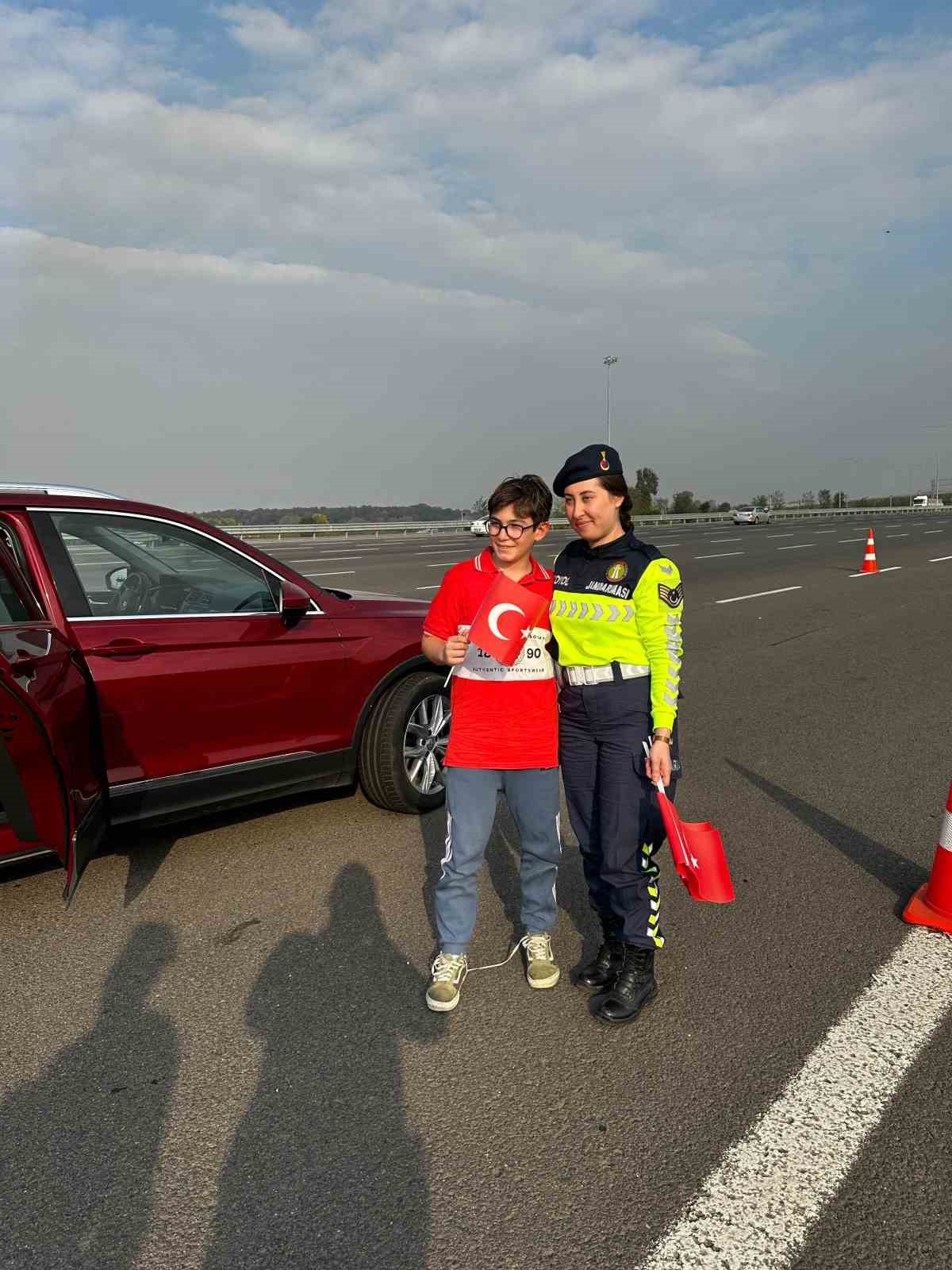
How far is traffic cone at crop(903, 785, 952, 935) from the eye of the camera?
10.7ft

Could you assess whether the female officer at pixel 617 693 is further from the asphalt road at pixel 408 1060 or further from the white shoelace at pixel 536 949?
the asphalt road at pixel 408 1060

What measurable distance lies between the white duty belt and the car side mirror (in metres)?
1.66

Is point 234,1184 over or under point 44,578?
under

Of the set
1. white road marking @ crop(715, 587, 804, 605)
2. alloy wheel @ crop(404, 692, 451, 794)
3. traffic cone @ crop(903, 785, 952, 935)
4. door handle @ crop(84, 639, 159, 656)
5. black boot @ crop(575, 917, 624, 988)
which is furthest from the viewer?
white road marking @ crop(715, 587, 804, 605)

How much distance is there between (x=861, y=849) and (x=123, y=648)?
3287 mm

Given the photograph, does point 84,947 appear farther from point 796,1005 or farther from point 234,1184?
point 796,1005

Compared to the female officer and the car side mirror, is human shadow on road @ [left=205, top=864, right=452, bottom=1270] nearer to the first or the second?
the female officer

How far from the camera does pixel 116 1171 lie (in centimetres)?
215

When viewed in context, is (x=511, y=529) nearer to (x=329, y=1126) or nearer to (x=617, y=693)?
(x=617, y=693)

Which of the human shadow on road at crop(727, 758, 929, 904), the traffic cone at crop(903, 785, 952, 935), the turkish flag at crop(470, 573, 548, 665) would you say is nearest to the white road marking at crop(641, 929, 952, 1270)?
the traffic cone at crop(903, 785, 952, 935)

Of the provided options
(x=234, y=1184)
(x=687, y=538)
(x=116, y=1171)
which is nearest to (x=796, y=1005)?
(x=234, y=1184)

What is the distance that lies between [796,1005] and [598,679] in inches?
46.8

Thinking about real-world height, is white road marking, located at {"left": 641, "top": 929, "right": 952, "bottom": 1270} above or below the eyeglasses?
below

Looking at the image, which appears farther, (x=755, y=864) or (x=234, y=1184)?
(x=755, y=864)
